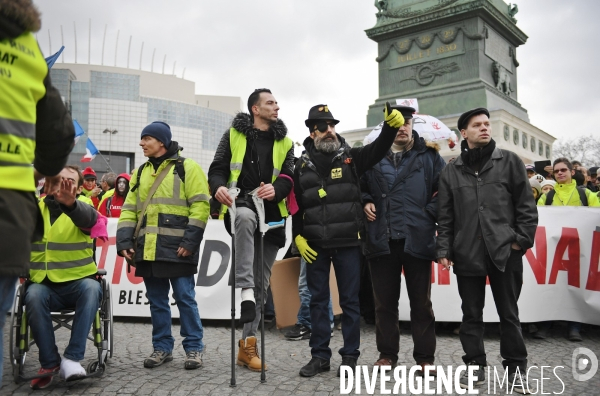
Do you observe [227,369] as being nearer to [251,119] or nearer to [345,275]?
[345,275]

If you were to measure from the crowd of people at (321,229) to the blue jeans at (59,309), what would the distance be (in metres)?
0.01

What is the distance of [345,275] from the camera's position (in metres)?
4.73

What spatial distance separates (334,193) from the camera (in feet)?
15.5

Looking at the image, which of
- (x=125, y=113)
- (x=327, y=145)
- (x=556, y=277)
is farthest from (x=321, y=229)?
(x=125, y=113)

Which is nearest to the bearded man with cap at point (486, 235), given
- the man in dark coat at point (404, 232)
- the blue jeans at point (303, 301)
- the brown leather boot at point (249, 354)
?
the man in dark coat at point (404, 232)

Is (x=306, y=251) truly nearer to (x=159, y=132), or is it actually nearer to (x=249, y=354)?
(x=249, y=354)

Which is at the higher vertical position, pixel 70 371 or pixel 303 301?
pixel 303 301

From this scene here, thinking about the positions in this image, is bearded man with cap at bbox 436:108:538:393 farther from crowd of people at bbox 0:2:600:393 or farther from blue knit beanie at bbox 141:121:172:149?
blue knit beanie at bbox 141:121:172:149

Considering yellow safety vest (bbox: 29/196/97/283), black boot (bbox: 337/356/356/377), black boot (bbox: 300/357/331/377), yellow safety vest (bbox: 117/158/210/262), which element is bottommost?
black boot (bbox: 300/357/331/377)

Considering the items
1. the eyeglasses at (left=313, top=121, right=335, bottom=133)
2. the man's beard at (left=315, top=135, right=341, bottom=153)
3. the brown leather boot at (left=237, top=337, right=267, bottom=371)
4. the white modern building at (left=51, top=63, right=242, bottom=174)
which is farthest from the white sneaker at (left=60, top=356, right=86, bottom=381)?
the white modern building at (left=51, top=63, right=242, bottom=174)

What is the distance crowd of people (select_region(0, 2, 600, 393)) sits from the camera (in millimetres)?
4445

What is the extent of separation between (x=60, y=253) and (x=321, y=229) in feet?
7.03

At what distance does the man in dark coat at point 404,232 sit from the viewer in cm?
474

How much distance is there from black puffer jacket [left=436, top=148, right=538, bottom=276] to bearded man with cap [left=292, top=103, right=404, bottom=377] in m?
0.68
